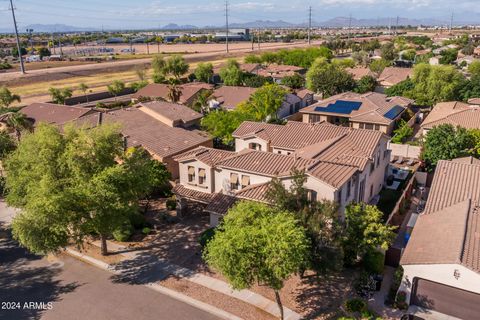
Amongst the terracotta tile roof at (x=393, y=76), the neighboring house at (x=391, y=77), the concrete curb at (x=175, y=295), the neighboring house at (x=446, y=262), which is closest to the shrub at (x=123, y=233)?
the concrete curb at (x=175, y=295)

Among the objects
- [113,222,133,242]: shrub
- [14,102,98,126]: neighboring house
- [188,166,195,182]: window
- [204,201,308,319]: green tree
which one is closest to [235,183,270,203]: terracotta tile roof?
[188,166,195,182]: window

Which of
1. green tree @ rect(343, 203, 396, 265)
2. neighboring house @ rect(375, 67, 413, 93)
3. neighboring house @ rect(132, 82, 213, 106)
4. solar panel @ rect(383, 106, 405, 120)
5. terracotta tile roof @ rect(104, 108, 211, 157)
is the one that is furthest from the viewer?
neighboring house @ rect(375, 67, 413, 93)

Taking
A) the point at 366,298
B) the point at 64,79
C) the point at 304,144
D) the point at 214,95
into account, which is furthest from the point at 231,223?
the point at 64,79

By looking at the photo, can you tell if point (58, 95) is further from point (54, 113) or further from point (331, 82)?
point (331, 82)

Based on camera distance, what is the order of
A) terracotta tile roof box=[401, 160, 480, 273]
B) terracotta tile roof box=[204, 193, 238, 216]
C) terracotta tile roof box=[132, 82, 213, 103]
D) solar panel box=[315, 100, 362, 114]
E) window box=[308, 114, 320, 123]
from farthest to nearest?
terracotta tile roof box=[132, 82, 213, 103] < window box=[308, 114, 320, 123] < solar panel box=[315, 100, 362, 114] < terracotta tile roof box=[204, 193, 238, 216] < terracotta tile roof box=[401, 160, 480, 273]

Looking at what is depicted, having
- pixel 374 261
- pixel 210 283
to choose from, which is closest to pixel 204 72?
pixel 210 283

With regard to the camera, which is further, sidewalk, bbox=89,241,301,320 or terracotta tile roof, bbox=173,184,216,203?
terracotta tile roof, bbox=173,184,216,203

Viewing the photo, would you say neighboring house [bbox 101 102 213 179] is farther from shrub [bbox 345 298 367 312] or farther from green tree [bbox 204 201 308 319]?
shrub [bbox 345 298 367 312]
